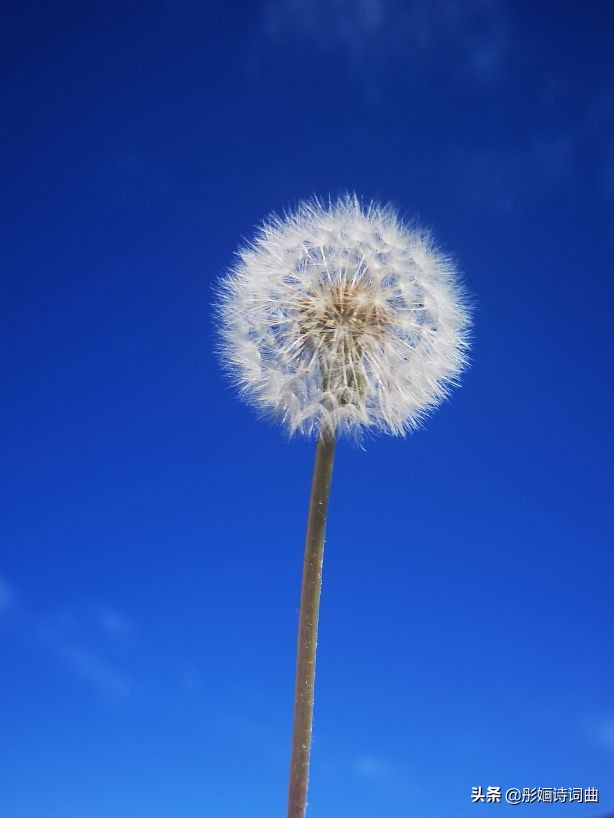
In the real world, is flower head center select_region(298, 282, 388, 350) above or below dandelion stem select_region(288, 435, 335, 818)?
above

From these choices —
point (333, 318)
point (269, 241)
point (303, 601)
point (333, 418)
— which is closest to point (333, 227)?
point (269, 241)

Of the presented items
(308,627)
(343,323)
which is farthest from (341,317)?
(308,627)

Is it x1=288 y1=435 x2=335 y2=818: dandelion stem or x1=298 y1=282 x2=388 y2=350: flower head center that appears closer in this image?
x1=288 y1=435 x2=335 y2=818: dandelion stem

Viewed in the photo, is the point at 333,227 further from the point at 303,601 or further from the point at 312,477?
the point at 303,601

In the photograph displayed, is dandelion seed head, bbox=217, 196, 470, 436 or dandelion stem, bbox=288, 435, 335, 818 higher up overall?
dandelion seed head, bbox=217, 196, 470, 436

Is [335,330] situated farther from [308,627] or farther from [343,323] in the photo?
[308,627]
